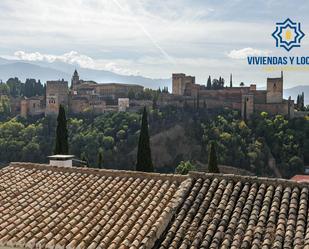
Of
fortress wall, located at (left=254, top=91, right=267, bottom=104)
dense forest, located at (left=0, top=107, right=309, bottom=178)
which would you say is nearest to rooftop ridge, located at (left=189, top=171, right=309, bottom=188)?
dense forest, located at (left=0, top=107, right=309, bottom=178)

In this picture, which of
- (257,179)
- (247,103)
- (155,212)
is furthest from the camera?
(247,103)

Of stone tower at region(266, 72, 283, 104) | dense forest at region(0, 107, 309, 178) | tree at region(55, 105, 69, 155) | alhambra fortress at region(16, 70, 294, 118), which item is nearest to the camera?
tree at region(55, 105, 69, 155)

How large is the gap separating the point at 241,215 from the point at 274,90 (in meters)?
86.3

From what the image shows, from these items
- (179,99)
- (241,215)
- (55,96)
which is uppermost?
(55,96)

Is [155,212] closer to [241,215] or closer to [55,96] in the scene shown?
[241,215]

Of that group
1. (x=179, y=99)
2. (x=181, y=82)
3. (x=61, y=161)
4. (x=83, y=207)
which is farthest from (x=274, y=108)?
(x=83, y=207)

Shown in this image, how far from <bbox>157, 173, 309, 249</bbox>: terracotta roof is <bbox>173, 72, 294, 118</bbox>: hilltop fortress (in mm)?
80509

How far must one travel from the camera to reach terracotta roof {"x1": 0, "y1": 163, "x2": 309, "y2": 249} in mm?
7922

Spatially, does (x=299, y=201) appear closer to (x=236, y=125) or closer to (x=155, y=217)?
(x=155, y=217)

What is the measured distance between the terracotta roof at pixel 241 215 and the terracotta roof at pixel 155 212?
0.6 inches

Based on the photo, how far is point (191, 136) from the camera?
81500 mm

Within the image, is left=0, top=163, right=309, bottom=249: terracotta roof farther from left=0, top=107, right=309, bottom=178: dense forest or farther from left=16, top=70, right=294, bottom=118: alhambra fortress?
left=16, top=70, right=294, bottom=118: alhambra fortress

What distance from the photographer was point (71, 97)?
100500mm

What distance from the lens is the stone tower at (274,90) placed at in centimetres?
9068
